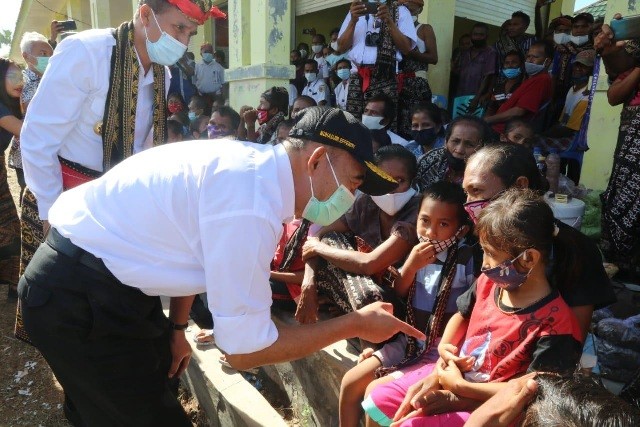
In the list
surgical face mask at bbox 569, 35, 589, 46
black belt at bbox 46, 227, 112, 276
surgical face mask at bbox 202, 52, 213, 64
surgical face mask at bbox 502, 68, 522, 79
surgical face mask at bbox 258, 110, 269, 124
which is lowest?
black belt at bbox 46, 227, 112, 276

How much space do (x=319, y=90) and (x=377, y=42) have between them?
260 cm

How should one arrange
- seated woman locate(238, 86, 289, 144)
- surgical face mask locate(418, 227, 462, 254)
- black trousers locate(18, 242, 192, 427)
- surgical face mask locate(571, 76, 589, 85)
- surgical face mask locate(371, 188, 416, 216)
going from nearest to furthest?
1. black trousers locate(18, 242, 192, 427)
2. surgical face mask locate(418, 227, 462, 254)
3. surgical face mask locate(371, 188, 416, 216)
4. surgical face mask locate(571, 76, 589, 85)
5. seated woman locate(238, 86, 289, 144)

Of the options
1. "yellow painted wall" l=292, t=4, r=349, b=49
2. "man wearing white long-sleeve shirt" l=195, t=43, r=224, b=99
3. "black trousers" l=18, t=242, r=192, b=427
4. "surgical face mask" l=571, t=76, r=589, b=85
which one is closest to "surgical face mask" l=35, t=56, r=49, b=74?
"black trousers" l=18, t=242, r=192, b=427

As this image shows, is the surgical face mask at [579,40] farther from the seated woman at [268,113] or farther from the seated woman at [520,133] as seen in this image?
the seated woman at [268,113]

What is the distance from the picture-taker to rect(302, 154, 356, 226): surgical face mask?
1457mm

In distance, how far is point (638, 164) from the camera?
2.92 meters

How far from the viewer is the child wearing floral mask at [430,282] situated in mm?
2064

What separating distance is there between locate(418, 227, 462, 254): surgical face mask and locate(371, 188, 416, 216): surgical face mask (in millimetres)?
403

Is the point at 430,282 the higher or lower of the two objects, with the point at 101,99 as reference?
lower

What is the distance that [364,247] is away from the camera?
2.56m

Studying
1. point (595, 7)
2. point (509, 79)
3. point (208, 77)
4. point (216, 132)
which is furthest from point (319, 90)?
point (595, 7)

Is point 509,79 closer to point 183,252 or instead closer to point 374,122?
point 374,122

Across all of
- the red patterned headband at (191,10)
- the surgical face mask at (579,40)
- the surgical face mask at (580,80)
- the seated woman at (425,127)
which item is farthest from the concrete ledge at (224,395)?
the surgical face mask at (579,40)

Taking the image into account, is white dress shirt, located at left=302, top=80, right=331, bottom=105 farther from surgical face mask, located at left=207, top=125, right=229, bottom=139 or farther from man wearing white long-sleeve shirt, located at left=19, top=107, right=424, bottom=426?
man wearing white long-sleeve shirt, located at left=19, top=107, right=424, bottom=426
